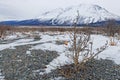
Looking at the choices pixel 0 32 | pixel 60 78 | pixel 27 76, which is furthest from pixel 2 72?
pixel 0 32

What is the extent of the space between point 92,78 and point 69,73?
102cm

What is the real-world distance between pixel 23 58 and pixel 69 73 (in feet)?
14.4

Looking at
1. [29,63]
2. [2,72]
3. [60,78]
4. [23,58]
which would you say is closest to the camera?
[60,78]

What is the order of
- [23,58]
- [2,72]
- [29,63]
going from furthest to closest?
[23,58] → [29,63] → [2,72]

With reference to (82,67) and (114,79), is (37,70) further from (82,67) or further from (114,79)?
(114,79)

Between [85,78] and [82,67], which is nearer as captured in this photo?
[85,78]

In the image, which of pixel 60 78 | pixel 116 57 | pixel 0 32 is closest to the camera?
pixel 60 78

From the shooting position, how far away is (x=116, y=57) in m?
16.2

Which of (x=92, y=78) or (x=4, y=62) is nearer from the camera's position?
(x=92, y=78)

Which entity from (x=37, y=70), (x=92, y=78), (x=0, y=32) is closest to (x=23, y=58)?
(x=37, y=70)

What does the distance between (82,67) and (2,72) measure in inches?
146

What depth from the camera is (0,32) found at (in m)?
34.6

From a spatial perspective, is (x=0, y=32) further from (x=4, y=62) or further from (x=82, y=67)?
(x=82, y=67)

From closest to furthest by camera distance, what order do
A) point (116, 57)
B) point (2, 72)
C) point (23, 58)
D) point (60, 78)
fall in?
point (60, 78)
point (2, 72)
point (23, 58)
point (116, 57)
